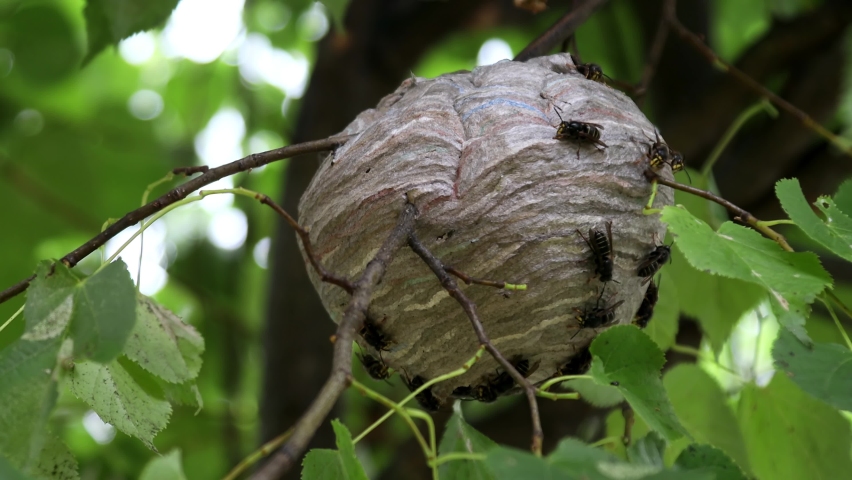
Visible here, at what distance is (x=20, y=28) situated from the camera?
350 centimetres

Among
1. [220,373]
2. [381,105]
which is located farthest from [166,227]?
[381,105]

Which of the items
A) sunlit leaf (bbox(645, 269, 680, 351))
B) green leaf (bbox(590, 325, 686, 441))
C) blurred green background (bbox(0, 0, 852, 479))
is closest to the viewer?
green leaf (bbox(590, 325, 686, 441))

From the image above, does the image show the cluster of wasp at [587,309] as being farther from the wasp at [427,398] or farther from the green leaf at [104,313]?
the green leaf at [104,313]

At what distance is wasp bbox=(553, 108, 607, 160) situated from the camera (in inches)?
70.6

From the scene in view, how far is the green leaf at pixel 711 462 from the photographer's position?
122 centimetres

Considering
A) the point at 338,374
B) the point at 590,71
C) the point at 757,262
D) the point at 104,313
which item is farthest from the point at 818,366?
the point at 104,313

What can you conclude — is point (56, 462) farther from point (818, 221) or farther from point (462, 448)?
point (818, 221)

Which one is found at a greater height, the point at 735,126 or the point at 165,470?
the point at 165,470

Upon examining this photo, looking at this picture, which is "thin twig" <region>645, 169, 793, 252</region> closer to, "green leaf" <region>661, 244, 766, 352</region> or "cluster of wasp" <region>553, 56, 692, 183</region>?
"cluster of wasp" <region>553, 56, 692, 183</region>

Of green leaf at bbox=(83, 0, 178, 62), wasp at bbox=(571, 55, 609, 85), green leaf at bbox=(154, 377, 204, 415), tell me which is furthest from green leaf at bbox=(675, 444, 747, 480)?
green leaf at bbox=(83, 0, 178, 62)

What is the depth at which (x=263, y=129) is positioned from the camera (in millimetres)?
5586

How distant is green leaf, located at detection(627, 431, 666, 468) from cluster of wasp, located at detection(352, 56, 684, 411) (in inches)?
17.0

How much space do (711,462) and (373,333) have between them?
2.92 feet

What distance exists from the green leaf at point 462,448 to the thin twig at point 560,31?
120cm
